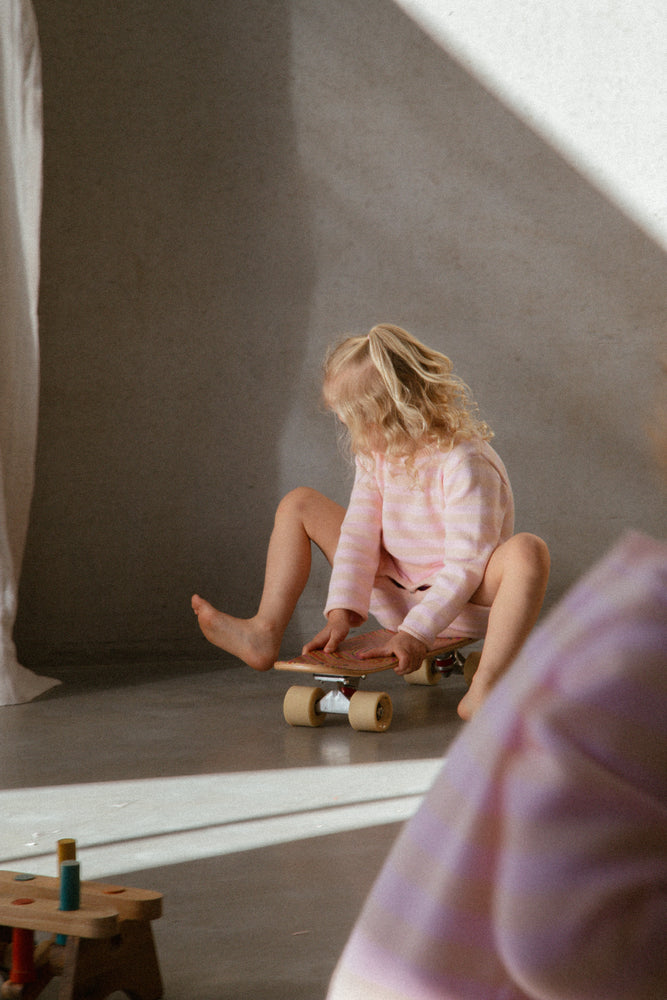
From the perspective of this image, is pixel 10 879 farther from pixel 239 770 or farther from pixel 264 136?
pixel 264 136

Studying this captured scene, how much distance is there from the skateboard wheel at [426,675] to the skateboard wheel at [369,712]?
1.37 feet

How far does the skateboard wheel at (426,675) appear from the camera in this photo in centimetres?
237

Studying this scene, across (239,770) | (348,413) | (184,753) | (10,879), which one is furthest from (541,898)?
(348,413)

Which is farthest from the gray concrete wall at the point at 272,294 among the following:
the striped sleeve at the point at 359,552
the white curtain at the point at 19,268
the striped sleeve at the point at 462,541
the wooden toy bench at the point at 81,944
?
the wooden toy bench at the point at 81,944

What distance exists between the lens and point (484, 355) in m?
2.86

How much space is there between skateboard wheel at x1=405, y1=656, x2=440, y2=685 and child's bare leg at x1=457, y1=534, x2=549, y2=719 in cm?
37

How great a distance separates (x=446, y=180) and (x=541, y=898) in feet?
8.52

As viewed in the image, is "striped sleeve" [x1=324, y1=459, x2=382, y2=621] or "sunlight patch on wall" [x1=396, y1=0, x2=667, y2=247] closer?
"striped sleeve" [x1=324, y1=459, x2=382, y2=621]

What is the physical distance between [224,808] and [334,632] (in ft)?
2.28

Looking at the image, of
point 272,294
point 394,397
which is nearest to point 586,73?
point 272,294

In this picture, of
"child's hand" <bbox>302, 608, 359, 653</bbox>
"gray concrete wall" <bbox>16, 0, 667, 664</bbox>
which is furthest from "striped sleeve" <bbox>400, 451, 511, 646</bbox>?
"gray concrete wall" <bbox>16, 0, 667, 664</bbox>

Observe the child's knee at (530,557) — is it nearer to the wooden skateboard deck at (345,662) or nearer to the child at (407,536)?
the child at (407,536)

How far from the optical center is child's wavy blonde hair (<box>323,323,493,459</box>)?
6.95 feet

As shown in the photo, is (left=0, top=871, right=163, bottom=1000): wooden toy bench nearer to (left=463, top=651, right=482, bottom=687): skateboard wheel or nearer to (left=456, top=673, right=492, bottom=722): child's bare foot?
(left=456, top=673, right=492, bottom=722): child's bare foot
